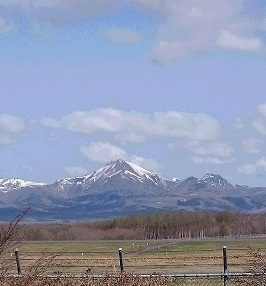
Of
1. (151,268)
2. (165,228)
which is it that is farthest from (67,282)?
(165,228)

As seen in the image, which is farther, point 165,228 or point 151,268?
point 165,228

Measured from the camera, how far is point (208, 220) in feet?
330

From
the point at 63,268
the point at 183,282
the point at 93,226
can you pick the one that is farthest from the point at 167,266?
the point at 93,226

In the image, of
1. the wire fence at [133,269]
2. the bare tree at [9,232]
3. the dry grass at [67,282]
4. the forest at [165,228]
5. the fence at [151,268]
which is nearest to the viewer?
the bare tree at [9,232]

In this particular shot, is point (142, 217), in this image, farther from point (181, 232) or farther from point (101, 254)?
point (101, 254)

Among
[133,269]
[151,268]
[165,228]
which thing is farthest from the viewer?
[165,228]

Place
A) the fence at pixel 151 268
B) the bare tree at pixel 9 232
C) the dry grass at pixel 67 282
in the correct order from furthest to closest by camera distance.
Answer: the fence at pixel 151 268 < the dry grass at pixel 67 282 < the bare tree at pixel 9 232

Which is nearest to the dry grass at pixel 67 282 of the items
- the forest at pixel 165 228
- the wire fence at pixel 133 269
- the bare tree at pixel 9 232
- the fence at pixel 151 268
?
the wire fence at pixel 133 269

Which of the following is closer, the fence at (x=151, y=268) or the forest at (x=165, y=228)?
the fence at (x=151, y=268)

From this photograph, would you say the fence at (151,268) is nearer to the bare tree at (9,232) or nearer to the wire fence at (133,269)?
the wire fence at (133,269)

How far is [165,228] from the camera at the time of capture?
332 feet

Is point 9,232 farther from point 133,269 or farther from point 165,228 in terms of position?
point 165,228

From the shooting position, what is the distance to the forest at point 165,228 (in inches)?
3578

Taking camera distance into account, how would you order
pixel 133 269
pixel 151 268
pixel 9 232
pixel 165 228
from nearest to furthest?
1. pixel 9 232
2. pixel 133 269
3. pixel 151 268
4. pixel 165 228
